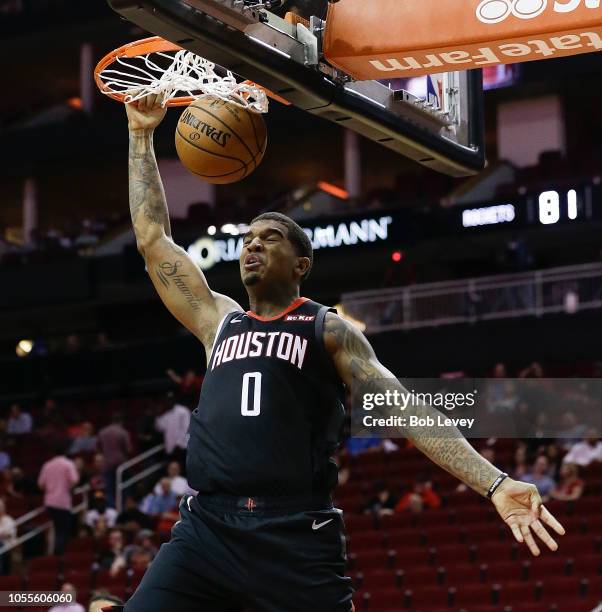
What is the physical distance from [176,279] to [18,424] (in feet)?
54.0

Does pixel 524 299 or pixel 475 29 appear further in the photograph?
pixel 524 299

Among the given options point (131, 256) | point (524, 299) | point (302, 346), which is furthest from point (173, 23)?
point (131, 256)

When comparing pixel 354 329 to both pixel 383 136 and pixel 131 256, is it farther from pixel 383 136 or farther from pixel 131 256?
pixel 131 256

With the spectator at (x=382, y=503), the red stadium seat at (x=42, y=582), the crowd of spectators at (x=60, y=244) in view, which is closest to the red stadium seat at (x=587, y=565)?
the spectator at (x=382, y=503)

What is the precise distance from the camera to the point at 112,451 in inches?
671

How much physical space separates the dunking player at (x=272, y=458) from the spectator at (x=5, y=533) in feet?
35.9

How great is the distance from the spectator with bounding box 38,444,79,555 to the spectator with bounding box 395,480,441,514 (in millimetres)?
3542

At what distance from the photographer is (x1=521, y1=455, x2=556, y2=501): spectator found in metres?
13.3

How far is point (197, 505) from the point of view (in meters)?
4.62

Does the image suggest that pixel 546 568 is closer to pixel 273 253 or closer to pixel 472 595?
pixel 472 595

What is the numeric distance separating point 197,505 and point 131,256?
65.5ft

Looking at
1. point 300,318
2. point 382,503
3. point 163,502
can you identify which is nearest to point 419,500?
point 382,503

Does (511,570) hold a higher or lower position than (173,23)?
lower

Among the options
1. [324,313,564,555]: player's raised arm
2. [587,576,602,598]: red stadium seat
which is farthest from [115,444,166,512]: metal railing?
[324,313,564,555]: player's raised arm
